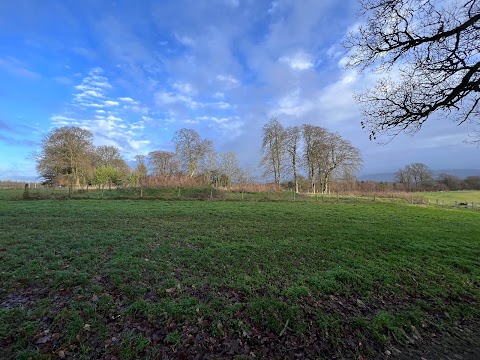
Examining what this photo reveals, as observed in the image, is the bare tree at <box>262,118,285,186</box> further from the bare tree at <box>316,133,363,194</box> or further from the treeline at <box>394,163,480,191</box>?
the treeline at <box>394,163,480,191</box>

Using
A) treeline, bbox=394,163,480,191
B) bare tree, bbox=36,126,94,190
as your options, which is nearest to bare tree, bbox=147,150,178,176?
bare tree, bbox=36,126,94,190

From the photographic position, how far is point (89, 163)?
4597 cm

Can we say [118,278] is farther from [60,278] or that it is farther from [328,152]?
[328,152]

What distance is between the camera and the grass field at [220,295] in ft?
12.0

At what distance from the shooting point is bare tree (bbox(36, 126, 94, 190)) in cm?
4184

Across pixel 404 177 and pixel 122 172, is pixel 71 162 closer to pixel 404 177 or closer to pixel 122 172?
pixel 122 172

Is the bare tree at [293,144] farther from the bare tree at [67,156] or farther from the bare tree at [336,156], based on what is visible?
the bare tree at [67,156]

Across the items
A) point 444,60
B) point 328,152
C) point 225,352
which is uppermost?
point 328,152

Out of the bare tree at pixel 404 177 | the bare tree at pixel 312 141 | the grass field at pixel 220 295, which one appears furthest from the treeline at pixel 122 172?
the bare tree at pixel 404 177

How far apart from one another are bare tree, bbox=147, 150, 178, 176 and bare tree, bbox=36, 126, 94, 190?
42.5ft

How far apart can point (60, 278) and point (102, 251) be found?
1.96 m

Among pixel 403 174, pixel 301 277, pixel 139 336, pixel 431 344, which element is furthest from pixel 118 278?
pixel 403 174

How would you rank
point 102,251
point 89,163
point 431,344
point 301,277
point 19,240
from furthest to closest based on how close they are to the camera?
point 89,163
point 19,240
point 102,251
point 301,277
point 431,344

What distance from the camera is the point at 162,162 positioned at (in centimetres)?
5672
